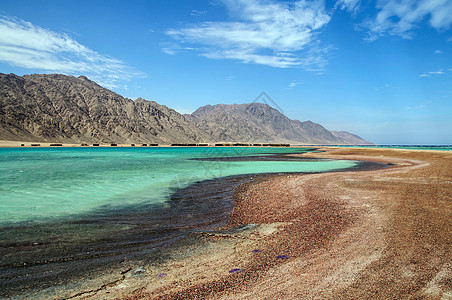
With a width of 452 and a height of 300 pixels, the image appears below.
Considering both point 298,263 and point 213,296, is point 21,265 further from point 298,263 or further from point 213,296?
point 298,263

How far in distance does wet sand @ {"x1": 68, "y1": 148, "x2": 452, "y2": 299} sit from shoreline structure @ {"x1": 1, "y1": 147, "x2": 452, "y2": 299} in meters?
0.02

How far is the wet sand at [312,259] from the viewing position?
4.36 meters

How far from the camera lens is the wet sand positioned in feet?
14.3

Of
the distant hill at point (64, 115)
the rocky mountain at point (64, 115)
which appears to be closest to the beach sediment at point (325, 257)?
the distant hill at point (64, 115)

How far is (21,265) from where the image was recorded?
18.8 feet

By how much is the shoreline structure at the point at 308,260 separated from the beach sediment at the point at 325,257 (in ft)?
0.05

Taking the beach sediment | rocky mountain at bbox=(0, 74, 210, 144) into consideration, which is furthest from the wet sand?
rocky mountain at bbox=(0, 74, 210, 144)

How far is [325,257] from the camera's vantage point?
5.62m

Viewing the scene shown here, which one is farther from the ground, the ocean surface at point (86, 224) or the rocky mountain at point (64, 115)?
the rocky mountain at point (64, 115)

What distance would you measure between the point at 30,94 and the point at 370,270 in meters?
198

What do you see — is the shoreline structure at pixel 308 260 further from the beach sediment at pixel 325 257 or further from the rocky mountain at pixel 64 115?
the rocky mountain at pixel 64 115

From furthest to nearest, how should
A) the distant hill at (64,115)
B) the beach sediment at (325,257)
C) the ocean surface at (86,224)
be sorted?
the distant hill at (64,115)
the ocean surface at (86,224)
the beach sediment at (325,257)

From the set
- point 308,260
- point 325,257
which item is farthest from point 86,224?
point 325,257

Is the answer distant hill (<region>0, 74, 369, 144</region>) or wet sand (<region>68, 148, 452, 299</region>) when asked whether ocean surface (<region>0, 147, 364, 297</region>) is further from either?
distant hill (<region>0, 74, 369, 144</region>)
